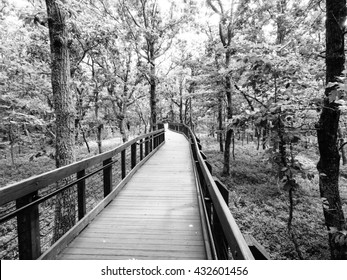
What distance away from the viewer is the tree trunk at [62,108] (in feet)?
17.6

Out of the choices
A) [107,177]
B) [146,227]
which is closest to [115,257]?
[146,227]

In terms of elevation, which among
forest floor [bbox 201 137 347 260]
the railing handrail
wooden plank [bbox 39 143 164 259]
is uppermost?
the railing handrail

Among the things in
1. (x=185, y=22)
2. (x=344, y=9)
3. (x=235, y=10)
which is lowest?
(x=344, y=9)

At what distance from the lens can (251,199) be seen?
12453mm

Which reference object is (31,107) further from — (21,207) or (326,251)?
(326,251)

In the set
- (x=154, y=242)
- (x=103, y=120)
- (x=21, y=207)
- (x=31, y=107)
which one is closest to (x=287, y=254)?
(x=154, y=242)

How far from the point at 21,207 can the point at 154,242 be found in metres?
1.80

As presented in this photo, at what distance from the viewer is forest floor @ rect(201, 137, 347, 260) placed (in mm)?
8016

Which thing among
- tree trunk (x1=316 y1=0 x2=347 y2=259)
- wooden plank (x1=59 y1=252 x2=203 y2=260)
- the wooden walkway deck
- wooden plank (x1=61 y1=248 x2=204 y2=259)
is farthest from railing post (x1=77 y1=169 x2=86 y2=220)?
tree trunk (x1=316 y1=0 x2=347 y2=259)

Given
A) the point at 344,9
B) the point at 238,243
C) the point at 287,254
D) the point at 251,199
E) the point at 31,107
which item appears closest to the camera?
the point at 238,243

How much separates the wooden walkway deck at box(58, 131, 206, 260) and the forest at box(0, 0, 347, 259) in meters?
2.24

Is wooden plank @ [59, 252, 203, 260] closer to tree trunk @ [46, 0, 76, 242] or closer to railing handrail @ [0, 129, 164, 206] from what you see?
railing handrail @ [0, 129, 164, 206]

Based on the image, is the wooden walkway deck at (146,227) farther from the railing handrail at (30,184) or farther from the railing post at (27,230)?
the railing handrail at (30,184)

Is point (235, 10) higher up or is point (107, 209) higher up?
point (235, 10)
